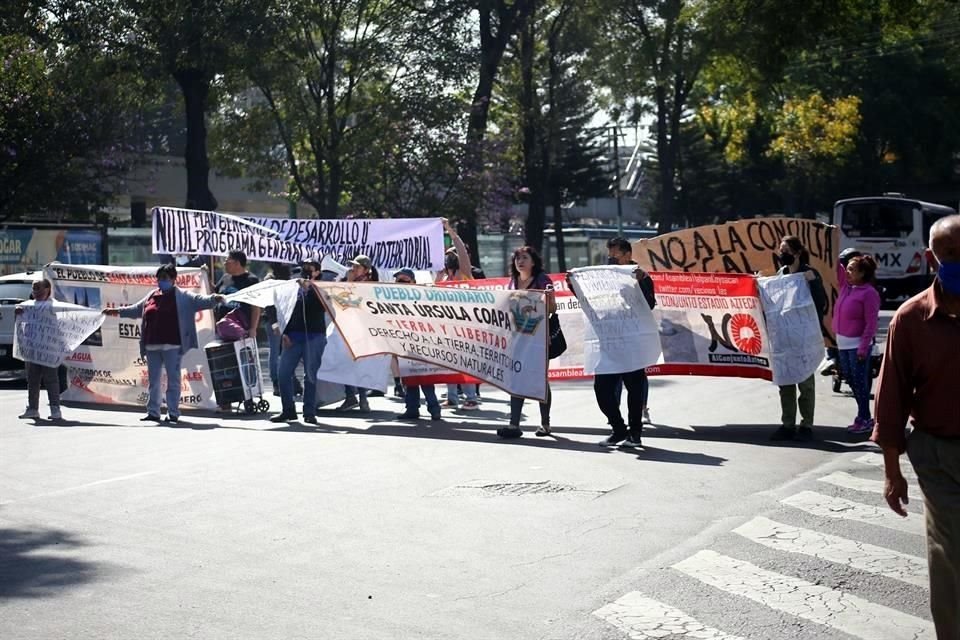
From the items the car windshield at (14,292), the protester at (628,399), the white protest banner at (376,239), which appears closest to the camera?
the protester at (628,399)

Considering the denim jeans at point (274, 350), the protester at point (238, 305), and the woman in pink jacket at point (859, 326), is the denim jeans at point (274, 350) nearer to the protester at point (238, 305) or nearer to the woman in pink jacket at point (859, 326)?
the protester at point (238, 305)

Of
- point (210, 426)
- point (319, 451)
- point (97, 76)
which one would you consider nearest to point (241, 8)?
point (97, 76)

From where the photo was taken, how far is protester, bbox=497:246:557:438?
1284 cm

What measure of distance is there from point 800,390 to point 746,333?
108cm

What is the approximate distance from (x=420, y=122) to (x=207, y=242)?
713 inches

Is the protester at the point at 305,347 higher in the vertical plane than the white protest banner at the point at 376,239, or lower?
lower

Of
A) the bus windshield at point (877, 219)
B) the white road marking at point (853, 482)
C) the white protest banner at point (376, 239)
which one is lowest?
the white road marking at point (853, 482)

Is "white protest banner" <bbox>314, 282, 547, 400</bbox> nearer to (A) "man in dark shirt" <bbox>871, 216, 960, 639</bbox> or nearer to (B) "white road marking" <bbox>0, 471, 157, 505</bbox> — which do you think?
(B) "white road marking" <bbox>0, 471, 157, 505</bbox>

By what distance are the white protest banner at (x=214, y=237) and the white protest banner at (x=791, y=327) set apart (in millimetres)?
7449

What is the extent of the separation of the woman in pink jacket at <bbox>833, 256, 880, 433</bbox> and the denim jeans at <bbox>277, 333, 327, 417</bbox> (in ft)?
17.9

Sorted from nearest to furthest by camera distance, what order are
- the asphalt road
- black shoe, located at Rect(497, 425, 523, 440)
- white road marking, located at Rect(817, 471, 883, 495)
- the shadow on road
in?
1. the asphalt road
2. the shadow on road
3. white road marking, located at Rect(817, 471, 883, 495)
4. black shoe, located at Rect(497, 425, 523, 440)

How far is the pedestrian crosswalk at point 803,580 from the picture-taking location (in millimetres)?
6082

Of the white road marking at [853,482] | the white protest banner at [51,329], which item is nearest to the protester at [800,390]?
the white road marking at [853,482]

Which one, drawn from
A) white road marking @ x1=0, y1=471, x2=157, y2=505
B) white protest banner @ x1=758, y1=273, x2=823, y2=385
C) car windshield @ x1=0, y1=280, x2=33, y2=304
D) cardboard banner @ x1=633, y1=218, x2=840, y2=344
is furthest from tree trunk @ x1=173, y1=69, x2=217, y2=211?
white road marking @ x1=0, y1=471, x2=157, y2=505
